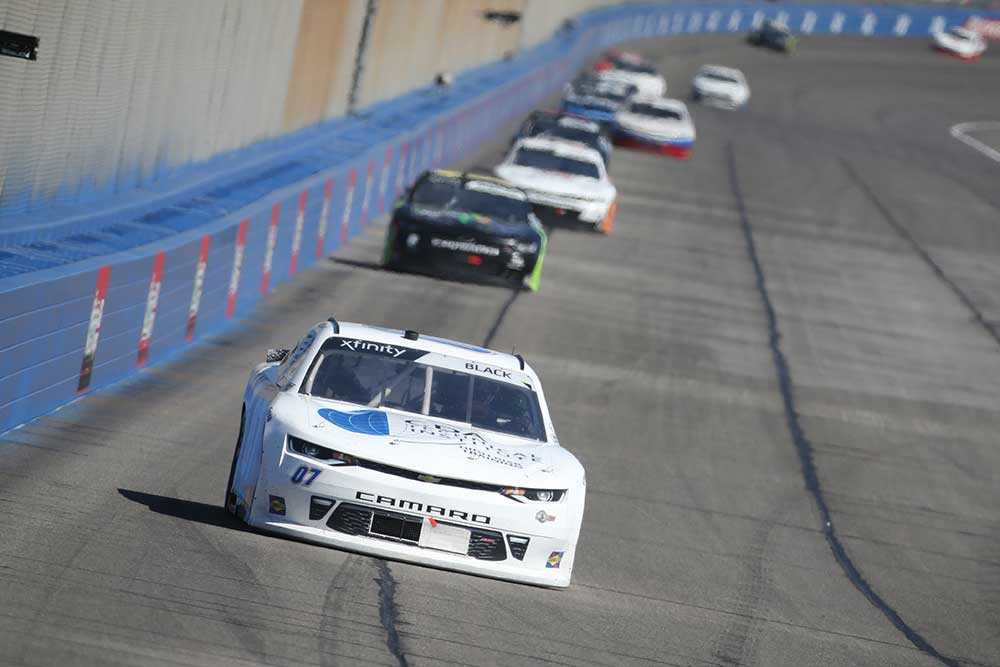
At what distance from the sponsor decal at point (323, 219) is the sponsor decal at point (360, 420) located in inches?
489

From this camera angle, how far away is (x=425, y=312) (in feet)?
64.8

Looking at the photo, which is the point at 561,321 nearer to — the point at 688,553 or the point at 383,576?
the point at 688,553

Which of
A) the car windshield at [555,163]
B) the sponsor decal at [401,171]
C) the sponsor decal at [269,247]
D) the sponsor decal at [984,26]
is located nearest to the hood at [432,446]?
the sponsor decal at [269,247]

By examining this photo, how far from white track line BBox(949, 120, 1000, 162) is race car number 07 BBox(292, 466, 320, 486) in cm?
4931

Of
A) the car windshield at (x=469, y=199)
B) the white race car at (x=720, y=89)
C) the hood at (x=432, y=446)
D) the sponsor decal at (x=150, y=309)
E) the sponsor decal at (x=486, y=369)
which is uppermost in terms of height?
the sponsor decal at (x=486, y=369)

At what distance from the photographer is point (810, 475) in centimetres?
1502

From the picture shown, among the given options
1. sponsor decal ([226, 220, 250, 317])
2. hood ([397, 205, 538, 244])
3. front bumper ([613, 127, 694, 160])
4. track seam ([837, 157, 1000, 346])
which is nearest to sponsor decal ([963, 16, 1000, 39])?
track seam ([837, 157, 1000, 346])

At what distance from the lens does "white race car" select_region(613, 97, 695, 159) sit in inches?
1660

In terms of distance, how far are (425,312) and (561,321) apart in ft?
6.40

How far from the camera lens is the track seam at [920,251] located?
26406 millimetres

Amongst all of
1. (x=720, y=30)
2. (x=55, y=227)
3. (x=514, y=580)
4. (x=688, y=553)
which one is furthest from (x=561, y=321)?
(x=720, y=30)

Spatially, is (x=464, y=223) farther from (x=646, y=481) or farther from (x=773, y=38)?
(x=773, y=38)

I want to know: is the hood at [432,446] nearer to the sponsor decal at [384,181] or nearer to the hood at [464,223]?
the hood at [464,223]

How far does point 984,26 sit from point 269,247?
8076cm
